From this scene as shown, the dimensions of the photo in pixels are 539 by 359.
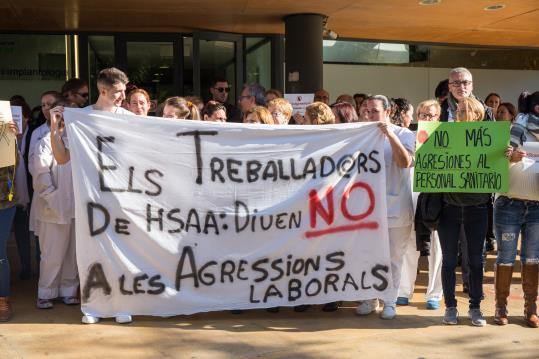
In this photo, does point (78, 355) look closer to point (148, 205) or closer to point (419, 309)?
point (148, 205)

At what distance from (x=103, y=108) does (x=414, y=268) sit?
2856mm

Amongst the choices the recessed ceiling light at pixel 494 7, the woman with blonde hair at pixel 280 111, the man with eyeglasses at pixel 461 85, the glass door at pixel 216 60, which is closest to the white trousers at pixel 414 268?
the man with eyeglasses at pixel 461 85

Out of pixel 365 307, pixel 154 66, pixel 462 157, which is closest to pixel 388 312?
pixel 365 307

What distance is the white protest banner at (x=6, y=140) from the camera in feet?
17.2

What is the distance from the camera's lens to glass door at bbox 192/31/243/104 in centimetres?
1208

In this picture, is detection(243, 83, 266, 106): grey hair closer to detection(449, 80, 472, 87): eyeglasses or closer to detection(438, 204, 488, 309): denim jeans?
detection(449, 80, 472, 87): eyeglasses

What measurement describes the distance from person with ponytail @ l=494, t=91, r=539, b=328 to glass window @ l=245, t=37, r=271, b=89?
8.50m

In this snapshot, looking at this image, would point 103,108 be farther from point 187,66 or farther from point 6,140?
point 187,66

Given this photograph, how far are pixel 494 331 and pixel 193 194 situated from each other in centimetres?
242

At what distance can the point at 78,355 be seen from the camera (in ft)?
14.8

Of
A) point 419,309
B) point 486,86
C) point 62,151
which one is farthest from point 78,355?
point 486,86

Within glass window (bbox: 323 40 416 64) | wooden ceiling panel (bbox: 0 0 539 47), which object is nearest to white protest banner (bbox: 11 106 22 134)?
wooden ceiling panel (bbox: 0 0 539 47)

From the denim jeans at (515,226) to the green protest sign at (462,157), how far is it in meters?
0.27

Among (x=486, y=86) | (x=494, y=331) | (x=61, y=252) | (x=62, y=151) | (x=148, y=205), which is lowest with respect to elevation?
(x=494, y=331)
